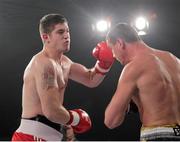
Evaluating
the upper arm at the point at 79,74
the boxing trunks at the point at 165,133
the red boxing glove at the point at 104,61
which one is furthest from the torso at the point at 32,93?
the boxing trunks at the point at 165,133

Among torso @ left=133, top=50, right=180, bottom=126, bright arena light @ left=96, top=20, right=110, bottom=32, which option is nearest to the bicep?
torso @ left=133, top=50, right=180, bottom=126

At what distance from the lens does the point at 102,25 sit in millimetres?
4879

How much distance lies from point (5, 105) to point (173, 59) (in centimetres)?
586

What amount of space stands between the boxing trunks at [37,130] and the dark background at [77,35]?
7.64 feet

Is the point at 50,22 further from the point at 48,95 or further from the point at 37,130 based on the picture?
the point at 37,130

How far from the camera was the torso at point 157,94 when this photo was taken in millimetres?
1878

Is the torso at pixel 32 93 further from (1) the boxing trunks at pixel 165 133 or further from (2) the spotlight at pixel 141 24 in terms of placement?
(2) the spotlight at pixel 141 24

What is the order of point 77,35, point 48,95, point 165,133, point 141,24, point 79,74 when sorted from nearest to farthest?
point 165,133
point 48,95
point 79,74
point 141,24
point 77,35

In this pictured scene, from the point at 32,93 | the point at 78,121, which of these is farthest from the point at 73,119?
the point at 32,93

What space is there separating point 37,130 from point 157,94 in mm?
826

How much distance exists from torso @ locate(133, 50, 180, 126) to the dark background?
8.53 feet

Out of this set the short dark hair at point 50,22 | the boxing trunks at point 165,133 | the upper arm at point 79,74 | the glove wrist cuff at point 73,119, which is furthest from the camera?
the upper arm at point 79,74

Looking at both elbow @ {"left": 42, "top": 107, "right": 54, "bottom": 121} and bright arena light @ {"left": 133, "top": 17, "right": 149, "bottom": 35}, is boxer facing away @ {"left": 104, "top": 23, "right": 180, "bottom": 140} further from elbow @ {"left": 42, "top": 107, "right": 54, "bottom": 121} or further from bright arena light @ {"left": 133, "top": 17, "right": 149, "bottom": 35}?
bright arena light @ {"left": 133, "top": 17, "right": 149, "bottom": 35}

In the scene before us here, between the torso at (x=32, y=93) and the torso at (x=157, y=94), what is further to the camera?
the torso at (x=32, y=93)
